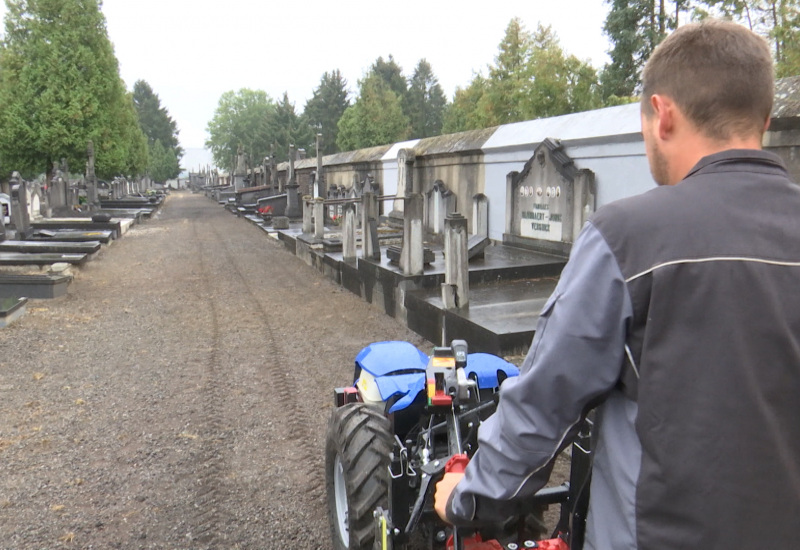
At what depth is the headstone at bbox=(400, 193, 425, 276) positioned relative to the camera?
8.73 m

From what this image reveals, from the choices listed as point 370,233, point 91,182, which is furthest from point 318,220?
point 91,182

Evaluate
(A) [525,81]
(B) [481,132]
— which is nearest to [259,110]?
(A) [525,81]

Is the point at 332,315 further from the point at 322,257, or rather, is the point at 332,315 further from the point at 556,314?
the point at 556,314

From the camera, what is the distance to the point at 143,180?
76750 mm

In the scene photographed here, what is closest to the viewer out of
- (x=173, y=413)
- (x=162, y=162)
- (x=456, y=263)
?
(x=173, y=413)

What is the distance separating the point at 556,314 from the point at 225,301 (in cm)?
981

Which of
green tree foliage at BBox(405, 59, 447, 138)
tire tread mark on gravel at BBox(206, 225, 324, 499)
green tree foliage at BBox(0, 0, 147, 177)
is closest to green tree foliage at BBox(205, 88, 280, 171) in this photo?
green tree foliage at BBox(405, 59, 447, 138)

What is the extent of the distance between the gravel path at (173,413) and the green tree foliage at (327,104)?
64793 mm

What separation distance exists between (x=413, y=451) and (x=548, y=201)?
8.29 meters

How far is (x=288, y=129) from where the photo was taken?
67.6 m

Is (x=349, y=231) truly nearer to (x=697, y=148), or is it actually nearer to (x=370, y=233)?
(x=370, y=233)

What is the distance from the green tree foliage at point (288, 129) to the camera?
67.6m

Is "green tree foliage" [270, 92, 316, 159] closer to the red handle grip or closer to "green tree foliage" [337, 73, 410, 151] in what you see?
"green tree foliage" [337, 73, 410, 151]

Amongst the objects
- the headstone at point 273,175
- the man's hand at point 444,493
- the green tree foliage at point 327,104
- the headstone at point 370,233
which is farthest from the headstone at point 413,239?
the green tree foliage at point 327,104
